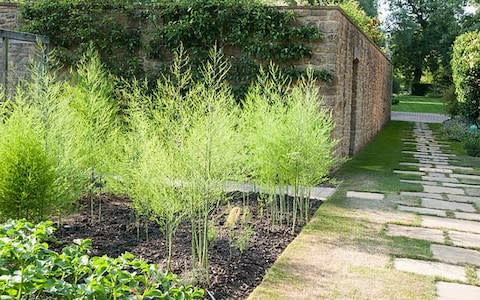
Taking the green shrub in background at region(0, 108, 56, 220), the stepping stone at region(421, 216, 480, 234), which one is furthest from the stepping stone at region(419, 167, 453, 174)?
the green shrub in background at region(0, 108, 56, 220)

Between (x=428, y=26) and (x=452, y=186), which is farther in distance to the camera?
(x=428, y=26)

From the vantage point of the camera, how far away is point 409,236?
4.35 meters

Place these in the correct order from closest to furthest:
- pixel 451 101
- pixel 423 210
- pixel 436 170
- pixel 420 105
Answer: pixel 423 210, pixel 436 170, pixel 451 101, pixel 420 105

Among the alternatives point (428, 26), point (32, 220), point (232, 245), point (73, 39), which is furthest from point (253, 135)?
point (428, 26)

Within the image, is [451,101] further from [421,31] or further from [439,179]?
[421,31]

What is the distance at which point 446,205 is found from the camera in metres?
5.69

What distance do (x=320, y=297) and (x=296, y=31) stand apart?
17.2 feet

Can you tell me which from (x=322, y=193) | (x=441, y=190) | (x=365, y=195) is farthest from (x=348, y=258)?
(x=441, y=190)

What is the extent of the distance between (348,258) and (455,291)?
2.59 feet

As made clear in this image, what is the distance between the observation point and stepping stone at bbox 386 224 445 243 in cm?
432

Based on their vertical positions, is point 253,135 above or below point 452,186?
above

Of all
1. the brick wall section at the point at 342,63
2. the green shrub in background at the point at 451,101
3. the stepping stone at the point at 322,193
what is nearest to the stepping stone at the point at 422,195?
the stepping stone at the point at 322,193

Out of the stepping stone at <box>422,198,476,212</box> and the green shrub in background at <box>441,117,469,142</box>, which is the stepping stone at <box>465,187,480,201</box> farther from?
the green shrub in background at <box>441,117,469,142</box>

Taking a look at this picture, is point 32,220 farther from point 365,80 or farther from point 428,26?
point 428,26
